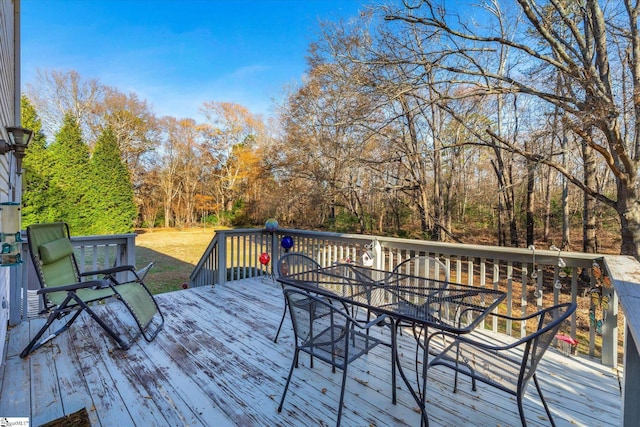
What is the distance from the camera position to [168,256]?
11.5 metres

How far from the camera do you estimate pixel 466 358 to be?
1.87 metres

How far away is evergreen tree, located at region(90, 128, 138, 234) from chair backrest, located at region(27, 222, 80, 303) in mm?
14191

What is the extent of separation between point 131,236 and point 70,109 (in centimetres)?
1699

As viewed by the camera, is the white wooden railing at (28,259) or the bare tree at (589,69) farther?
the bare tree at (589,69)

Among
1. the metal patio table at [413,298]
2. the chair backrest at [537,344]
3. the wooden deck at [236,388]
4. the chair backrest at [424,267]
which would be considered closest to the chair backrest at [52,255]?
the wooden deck at [236,388]

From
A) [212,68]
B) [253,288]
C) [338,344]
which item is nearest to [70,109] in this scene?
[212,68]

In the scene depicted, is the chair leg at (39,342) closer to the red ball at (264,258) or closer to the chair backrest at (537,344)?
the red ball at (264,258)

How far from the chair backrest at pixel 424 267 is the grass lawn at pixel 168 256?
19.9 ft

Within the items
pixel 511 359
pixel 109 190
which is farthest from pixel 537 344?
pixel 109 190

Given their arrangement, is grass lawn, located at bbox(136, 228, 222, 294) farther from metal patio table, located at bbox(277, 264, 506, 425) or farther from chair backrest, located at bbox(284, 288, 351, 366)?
chair backrest, located at bbox(284, 288, 351, 366)

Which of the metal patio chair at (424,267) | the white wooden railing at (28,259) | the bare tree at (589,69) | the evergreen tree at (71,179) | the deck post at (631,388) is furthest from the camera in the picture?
the evergreen tree at (71,179)

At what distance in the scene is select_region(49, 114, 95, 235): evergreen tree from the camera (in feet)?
43.2

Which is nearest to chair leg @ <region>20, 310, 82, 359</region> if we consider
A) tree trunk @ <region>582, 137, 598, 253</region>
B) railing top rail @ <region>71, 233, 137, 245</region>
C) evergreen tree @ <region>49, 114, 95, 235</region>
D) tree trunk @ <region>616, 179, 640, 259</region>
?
railing top rail @ <region>71, 233, 137, 245</region>

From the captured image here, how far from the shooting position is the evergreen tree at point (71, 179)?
1317cm
